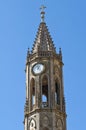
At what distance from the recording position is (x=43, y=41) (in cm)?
7200

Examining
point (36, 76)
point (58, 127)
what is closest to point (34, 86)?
point (36, 76)

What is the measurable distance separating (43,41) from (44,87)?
641 cm

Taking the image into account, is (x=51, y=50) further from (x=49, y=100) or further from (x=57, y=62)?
(x=49, y=100)

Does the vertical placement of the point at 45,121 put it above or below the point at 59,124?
above

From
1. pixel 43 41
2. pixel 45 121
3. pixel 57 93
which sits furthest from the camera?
pixel 43 41

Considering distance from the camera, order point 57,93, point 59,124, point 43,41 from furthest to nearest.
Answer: point 43,41 → point 57,93 → point 59,124

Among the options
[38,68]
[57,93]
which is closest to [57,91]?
[57,93]

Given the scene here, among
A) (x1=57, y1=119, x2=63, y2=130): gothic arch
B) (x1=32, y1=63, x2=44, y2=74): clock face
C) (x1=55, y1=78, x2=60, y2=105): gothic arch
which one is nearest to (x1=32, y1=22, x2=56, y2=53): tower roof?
(x1=32, y1=63, x2=44, y2=74): clock face

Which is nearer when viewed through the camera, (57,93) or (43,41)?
(57,93)

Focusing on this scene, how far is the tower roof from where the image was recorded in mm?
70875

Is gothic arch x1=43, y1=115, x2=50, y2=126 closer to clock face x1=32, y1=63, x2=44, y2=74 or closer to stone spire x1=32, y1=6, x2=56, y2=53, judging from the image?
clock face x1=32, y1=63, x2=44, y2=74

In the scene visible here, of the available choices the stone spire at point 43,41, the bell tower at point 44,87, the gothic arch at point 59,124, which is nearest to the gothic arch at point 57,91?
the bell tower at point 44,87

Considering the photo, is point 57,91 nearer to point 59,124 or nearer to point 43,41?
point 59,124

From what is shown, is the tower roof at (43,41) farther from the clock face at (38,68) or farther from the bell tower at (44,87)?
the clock face at (38,68)
